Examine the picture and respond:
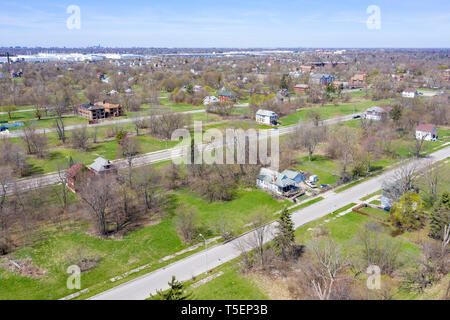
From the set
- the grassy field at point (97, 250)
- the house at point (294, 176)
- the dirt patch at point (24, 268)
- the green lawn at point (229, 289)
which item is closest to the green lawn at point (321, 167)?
the house at point (294, 176)

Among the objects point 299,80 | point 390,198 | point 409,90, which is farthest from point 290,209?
point 299,80

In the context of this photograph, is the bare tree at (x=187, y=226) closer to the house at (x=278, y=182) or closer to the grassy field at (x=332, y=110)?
the house at (x=278, y=182)

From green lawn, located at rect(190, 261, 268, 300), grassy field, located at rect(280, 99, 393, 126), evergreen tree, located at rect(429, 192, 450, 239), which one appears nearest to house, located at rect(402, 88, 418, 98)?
grassy field, located at rect(280, 99, 393, 126)

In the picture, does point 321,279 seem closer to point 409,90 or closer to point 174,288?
point 174,288

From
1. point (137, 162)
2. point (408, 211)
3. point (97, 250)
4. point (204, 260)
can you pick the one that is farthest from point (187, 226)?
point (408, 211)

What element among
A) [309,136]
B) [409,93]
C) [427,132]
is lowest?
[427,132]
